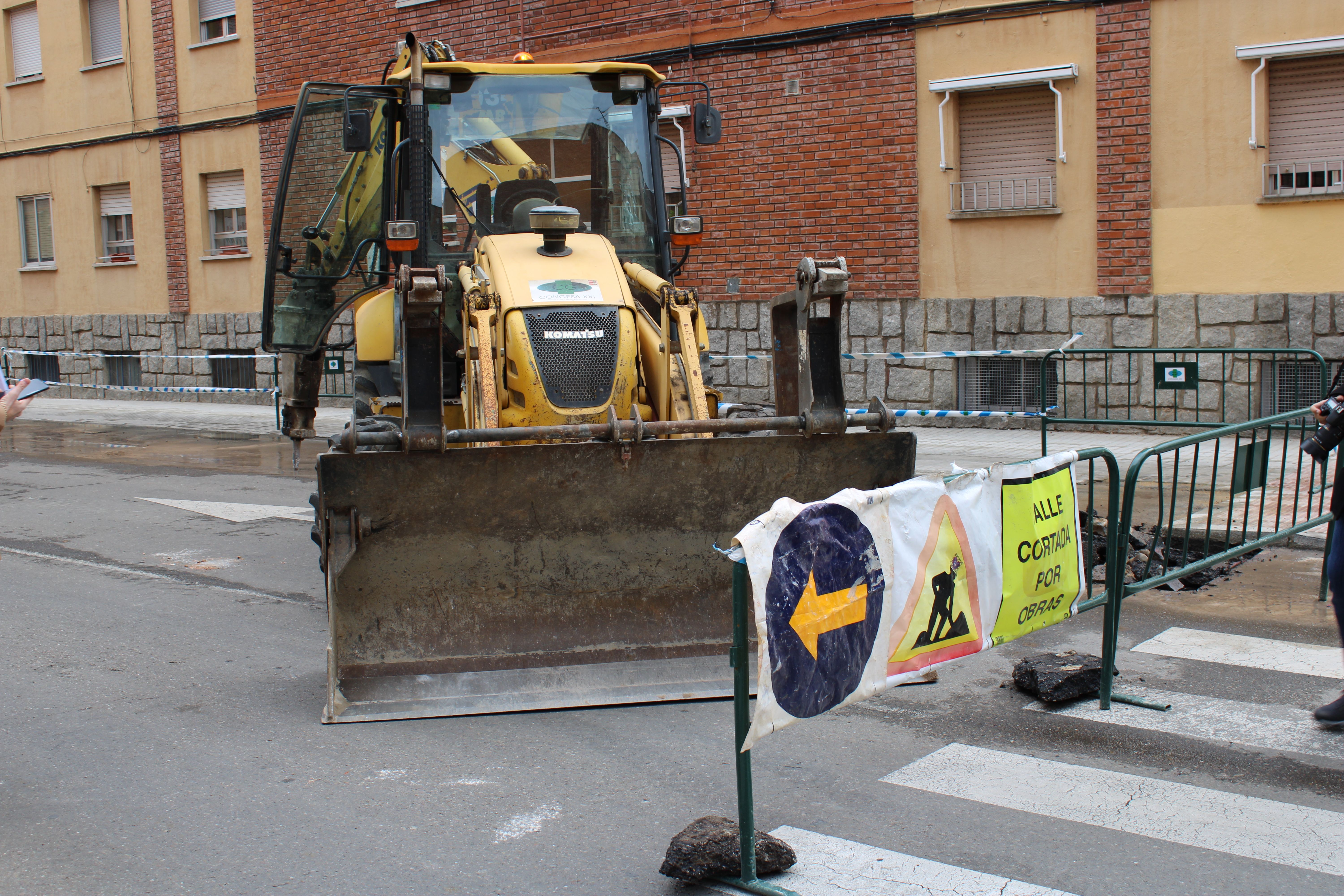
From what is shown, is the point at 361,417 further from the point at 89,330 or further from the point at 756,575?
the point at 89,330

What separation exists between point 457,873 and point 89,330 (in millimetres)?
21838

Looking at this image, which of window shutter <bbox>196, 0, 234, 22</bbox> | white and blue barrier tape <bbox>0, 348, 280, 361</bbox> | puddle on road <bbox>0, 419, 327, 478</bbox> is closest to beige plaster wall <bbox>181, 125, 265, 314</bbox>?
white and blue barrier tape <bbox>0, 348, 280, 361</bbox>

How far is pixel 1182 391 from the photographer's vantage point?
35.1ft

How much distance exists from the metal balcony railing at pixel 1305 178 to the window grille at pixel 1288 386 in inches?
66.2

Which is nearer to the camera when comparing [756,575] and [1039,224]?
[756,575]

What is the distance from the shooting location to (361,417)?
6.88m

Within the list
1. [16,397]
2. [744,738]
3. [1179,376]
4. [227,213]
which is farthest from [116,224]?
[744,738]

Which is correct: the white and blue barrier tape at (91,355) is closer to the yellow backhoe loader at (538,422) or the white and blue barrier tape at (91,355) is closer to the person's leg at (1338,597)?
the yellow backhoe loader at (538,422)

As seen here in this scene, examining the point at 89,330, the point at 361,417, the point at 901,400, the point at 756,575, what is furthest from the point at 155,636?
the point at 89,330

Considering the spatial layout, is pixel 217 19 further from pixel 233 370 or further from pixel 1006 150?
pixel 1006 150

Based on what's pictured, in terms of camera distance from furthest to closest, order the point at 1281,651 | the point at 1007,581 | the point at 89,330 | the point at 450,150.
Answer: the point at 89,330, the point at 450,150, the point at 1281,651, the point at 1007,581

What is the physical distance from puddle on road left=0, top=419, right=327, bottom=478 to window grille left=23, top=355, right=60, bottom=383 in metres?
5.98

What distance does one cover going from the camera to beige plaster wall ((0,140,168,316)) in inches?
851

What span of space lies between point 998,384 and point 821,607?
1124 cm
